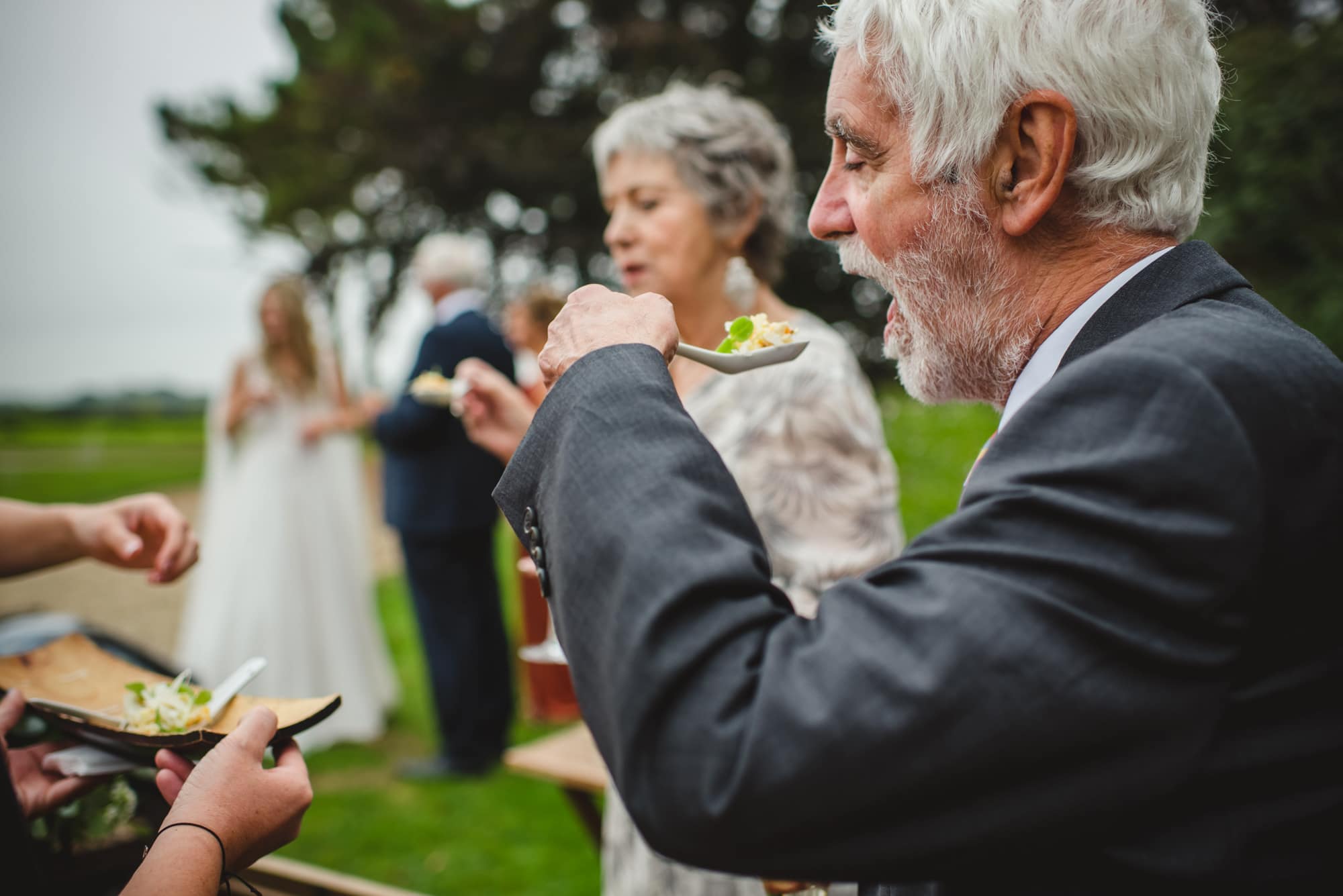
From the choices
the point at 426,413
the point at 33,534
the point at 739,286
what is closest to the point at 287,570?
the point at 426,413

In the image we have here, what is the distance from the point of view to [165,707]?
161cm

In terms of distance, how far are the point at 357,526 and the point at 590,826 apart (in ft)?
12.9

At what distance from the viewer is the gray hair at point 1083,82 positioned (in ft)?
3.87

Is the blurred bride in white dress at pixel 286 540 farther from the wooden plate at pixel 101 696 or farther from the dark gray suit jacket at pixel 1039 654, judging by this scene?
the dark gray suit jacket at pixel 1039 654

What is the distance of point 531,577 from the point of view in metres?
5.22

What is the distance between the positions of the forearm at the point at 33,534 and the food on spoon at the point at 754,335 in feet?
4.54

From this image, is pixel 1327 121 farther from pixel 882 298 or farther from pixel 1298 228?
pixel 882 298

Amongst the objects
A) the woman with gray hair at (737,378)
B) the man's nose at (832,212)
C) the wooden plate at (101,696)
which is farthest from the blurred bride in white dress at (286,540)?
the man's nose at (832,212)

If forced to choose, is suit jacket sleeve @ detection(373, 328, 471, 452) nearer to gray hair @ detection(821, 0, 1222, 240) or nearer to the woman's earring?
the woman's earring

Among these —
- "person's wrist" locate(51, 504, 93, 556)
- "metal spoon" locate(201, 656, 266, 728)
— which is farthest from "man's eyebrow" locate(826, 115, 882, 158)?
"person's wrist" locate(51, 504, 93, 556)

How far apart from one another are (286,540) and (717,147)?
4543mm

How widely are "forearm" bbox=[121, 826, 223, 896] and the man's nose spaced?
1.19m

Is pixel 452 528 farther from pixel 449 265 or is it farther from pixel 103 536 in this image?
pixel 103 536

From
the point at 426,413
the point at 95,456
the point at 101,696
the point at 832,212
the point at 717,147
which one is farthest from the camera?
the point at 95,456
